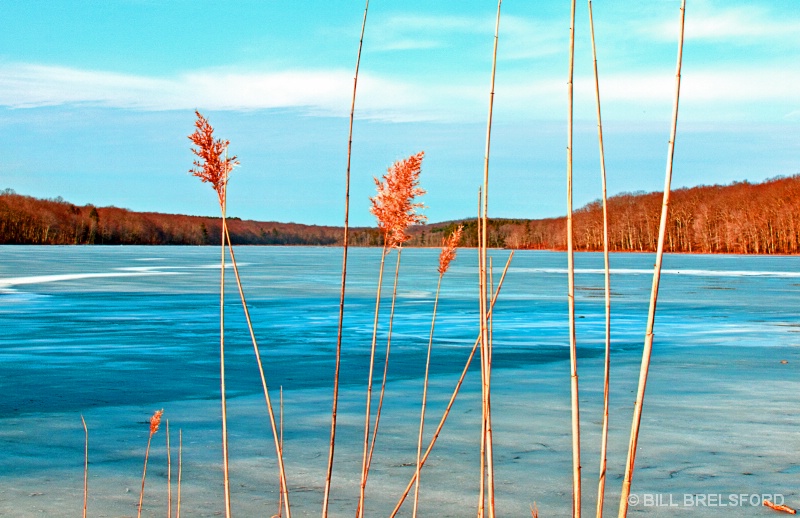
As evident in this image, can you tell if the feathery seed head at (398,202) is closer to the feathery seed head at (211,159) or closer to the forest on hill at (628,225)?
the feathery seed head at (211,159)

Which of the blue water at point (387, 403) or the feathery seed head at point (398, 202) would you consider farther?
the blue water at point (387, 403)

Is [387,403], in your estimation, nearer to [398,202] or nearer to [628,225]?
[398,202]

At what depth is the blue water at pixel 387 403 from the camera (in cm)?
502

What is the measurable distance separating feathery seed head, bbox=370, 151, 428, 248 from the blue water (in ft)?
8.74

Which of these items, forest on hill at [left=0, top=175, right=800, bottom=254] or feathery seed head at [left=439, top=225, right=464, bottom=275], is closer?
feathery seed head at [left=439, top=225, right=464, bottom=275]

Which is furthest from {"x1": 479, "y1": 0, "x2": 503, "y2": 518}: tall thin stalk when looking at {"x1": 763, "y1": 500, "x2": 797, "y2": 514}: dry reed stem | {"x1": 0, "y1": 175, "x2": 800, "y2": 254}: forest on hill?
{"x1": 0, "y1": 175, "x2": 800, "y2": 254}: forest on hill

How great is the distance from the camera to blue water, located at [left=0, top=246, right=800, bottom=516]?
5023 mm

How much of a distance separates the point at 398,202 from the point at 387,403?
5647 millimetres

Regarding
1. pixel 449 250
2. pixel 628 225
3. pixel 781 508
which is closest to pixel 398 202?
pixel 449 250

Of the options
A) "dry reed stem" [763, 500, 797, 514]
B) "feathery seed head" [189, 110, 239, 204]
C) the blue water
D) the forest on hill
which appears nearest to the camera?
"feathery seed head" [189, 110, 239, 204]

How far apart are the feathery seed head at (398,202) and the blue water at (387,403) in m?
2.66

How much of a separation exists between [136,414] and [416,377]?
335 centimetres

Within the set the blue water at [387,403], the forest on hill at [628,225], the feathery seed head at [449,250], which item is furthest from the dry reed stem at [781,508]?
the forest on hill at [628,225]

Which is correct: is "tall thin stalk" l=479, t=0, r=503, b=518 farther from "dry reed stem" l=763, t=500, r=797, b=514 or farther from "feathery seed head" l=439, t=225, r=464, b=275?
"dry reed stem" l=763, t=500, r=797, b=514
